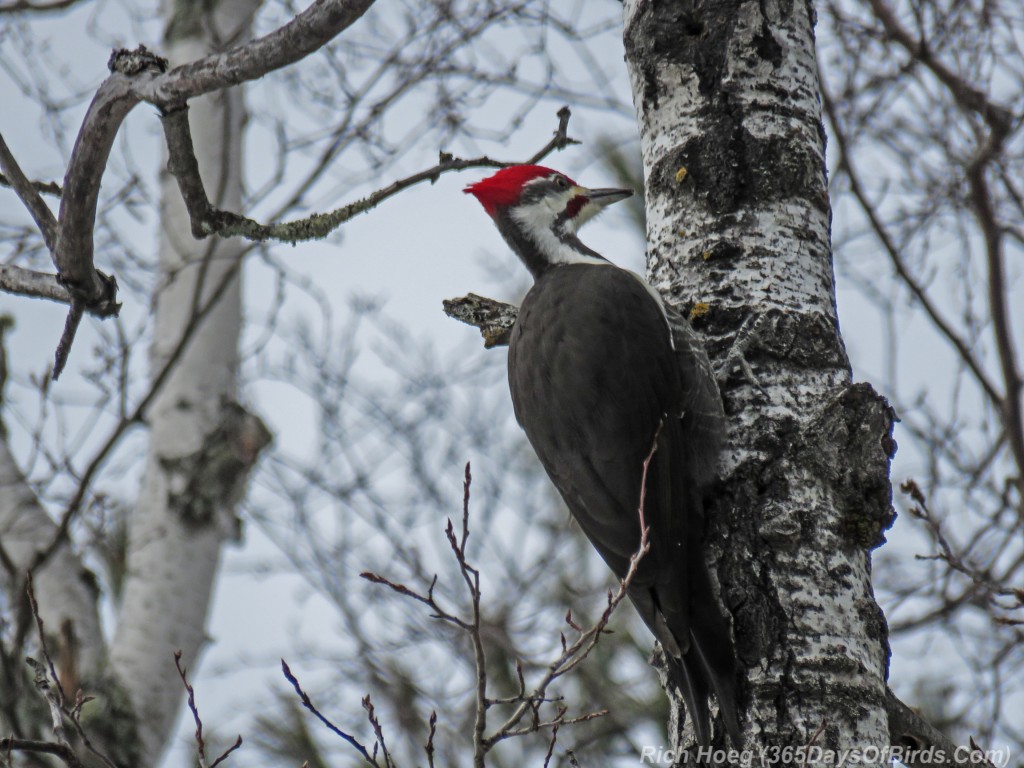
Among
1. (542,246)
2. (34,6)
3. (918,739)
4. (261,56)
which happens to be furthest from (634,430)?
(34,6)

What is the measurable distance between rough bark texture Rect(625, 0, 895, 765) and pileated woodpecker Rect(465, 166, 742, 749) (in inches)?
2.7

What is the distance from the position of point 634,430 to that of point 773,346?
0.46 meters

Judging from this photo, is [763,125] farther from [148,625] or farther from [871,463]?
[148,625]

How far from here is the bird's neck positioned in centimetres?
383

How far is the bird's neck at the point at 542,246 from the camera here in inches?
151

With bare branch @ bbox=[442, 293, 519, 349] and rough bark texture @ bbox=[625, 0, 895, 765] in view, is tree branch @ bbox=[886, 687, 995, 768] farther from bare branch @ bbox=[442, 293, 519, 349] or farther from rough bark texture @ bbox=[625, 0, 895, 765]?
bare branch @ bbox=[442, 293, 519, 349]

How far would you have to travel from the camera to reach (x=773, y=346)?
A: 257 cm

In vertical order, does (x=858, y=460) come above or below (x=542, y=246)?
below

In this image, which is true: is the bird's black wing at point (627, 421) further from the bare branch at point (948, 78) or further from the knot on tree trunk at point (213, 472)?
the bare branch at point (948, 78)

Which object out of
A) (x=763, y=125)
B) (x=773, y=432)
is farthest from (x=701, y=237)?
(x=773, y=432)

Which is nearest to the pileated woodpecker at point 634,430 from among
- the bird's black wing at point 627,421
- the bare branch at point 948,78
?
the bird's black wing at point 627,421

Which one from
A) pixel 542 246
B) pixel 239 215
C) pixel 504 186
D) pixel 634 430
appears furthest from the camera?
pixel 504 186

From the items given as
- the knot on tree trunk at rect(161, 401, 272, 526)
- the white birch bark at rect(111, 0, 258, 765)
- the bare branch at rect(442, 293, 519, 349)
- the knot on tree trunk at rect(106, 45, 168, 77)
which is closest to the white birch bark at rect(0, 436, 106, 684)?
the white birch bark at rect(111, 0, 258, 765)

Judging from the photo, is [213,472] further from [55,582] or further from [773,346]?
[773,346]
